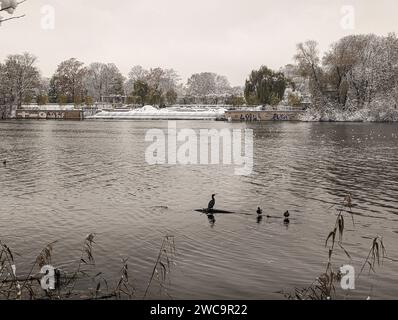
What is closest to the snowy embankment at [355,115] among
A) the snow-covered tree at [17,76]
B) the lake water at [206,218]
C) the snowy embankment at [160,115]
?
the snowy embankment at [160,115]

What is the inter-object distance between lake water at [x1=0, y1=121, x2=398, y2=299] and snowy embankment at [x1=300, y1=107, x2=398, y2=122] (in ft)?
255

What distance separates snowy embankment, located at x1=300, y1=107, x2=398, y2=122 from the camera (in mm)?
117125

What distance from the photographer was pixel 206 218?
2342 centimetres

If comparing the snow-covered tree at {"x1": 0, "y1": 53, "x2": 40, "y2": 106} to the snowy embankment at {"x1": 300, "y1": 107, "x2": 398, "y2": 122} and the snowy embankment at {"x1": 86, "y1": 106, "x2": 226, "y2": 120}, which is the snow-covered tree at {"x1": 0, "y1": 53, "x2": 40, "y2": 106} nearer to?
the snowy embankment at {"x1": 86, "y1": 106, "x2": 226, "y2": 120}

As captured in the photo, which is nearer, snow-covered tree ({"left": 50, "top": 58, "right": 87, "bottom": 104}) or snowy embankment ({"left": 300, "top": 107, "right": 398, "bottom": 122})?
snowy embankment ({"left": 300, "top": 107, "right": 398, "bottom": 122})

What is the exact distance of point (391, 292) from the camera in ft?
46.8

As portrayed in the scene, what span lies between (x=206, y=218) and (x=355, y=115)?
109 m

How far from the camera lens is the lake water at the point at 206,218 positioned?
1571cm

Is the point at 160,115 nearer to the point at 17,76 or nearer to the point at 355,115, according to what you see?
the point at 17,76

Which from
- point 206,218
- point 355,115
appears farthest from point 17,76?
point 206,218

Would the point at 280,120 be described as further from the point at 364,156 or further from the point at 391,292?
the point at 391,292

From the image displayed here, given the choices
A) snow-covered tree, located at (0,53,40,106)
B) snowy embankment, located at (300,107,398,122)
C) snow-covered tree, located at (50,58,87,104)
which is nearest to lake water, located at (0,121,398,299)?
snowy embankment, located at (300,107,398,122)

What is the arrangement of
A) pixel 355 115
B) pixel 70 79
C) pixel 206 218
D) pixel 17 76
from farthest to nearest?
pixel 70 79 < pixel 17 76 < pixel 355 115 < pixel 206 218

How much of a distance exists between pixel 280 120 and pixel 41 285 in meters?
139
